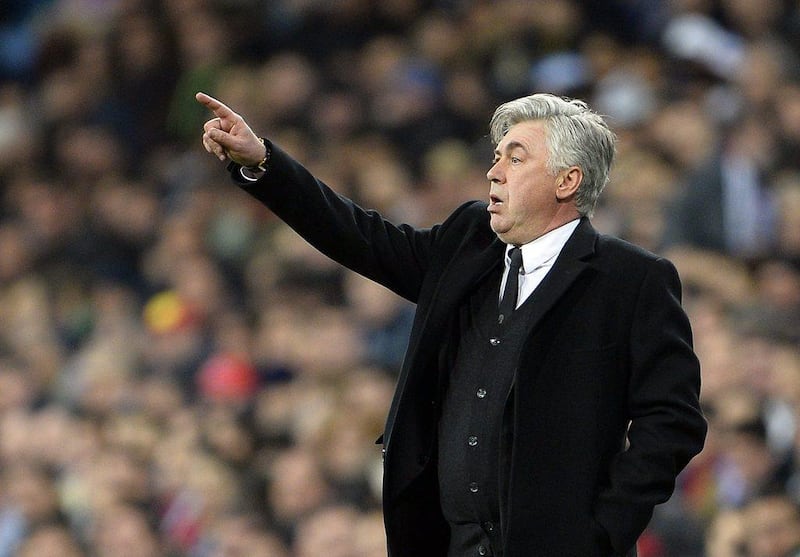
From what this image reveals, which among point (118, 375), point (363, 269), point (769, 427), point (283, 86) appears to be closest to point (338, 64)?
point (283, 86)

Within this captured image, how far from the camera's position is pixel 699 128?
6.46 metres

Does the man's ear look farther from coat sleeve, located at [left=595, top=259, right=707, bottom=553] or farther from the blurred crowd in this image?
the blurred crowd

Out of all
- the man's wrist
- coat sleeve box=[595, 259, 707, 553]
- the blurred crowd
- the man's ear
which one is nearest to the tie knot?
the man's ear

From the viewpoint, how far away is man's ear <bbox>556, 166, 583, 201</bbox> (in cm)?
277

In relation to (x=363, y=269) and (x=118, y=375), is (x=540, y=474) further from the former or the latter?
(x=118, y=375)

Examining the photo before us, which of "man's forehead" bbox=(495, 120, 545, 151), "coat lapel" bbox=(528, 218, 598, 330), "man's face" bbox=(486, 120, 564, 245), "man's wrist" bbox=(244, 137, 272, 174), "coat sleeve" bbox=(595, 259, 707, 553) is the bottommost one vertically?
"coat sleeve" bbox=(595, 259, 707, 553)

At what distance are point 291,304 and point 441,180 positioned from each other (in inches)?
32.2

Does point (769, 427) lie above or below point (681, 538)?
above

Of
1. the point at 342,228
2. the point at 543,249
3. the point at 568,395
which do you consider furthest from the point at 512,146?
the point at 568,395

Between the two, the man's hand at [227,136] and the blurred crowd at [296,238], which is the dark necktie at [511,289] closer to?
the man's hand at [227,136]

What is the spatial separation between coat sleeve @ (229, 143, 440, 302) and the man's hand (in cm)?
5

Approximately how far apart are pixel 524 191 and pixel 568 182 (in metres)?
0.08

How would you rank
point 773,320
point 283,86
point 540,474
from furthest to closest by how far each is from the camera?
1. point 283,86
2. point 773,320
3. point 540,474

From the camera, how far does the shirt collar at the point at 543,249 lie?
9.09 feet
